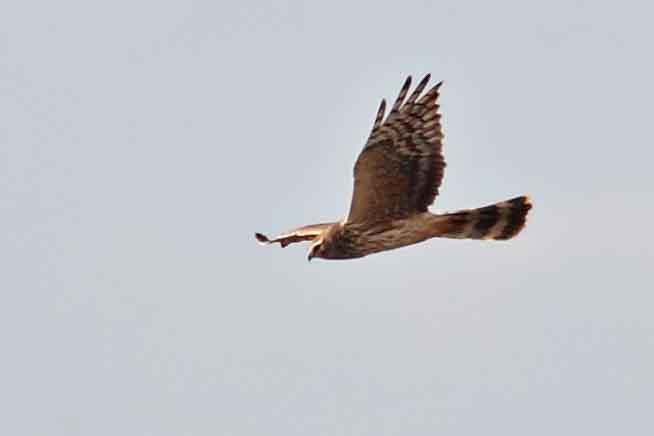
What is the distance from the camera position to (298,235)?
19.6 meters

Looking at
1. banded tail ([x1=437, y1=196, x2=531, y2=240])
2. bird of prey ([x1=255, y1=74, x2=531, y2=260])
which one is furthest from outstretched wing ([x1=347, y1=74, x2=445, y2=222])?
banded tail ([x1=437, y1=196, x2=531, y2=240])

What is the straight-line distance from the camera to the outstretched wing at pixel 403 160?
17.9m

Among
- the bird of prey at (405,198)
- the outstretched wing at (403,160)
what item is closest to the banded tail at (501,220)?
the bird of prey at (405,198)

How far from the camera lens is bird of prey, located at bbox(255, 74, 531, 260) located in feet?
58.9

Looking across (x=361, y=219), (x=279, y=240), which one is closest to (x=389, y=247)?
(x=361, y=219)

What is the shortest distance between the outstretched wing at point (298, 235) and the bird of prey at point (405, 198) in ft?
1.60

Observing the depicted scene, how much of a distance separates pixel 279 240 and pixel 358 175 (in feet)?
6.87

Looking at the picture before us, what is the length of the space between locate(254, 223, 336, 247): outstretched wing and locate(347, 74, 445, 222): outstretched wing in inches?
39.1

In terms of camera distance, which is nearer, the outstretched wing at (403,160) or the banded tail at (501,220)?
the outstretched wing at (403,160)

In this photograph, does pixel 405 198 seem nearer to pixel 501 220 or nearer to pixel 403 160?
pixel 403 160

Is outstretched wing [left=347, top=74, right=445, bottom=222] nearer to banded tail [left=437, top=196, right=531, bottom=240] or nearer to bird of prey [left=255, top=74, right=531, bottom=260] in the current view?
bird of prey [left=255, top=74, right=531, bottom=260]

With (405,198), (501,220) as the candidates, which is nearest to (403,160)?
(405,198)

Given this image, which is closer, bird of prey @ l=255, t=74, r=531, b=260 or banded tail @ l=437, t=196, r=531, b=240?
bird of prey @ l=255, t=74, r=531, b=260

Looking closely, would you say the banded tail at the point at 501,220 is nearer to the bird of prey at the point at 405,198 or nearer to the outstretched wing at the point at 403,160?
the bird of prey at the point at 405,198
